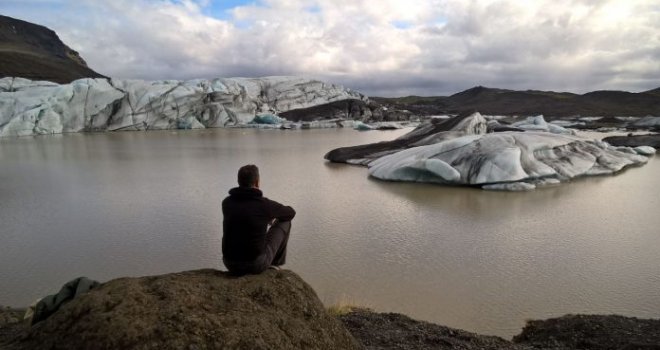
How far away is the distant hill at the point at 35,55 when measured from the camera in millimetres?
51344

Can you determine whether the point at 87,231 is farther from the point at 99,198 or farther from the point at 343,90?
the point at 343,90

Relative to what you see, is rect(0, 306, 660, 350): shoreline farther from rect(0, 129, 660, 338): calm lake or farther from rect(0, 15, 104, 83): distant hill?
rect(0, 15, 104, 83): distant hill

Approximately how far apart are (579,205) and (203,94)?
32362mm

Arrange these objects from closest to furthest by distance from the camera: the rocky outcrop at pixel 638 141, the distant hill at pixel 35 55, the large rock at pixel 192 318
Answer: the large rock at pixel 192 318 → the rocky outcrop at pixel 638 141 → the distant hill at pixel 35 55

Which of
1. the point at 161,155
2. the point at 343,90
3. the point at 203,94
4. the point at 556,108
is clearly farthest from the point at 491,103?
the point at 161,155

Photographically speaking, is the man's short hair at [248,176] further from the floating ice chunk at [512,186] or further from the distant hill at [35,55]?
the distant hill at [35,55]

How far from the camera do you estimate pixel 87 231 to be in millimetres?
7156

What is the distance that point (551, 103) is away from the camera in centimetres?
7500

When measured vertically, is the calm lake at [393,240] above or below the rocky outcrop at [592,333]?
below

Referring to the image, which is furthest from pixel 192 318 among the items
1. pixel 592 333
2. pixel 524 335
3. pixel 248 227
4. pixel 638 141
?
pixel 638 141

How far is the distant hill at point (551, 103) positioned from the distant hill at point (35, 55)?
135ft

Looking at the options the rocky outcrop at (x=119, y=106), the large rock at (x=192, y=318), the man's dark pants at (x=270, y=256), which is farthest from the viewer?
the rocky outcrop at (x=119, y=106)

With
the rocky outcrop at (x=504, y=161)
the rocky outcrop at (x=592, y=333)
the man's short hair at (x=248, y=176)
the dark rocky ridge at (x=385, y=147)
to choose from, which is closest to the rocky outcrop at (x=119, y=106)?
the dark rocky ridge at (x=385, y=147)

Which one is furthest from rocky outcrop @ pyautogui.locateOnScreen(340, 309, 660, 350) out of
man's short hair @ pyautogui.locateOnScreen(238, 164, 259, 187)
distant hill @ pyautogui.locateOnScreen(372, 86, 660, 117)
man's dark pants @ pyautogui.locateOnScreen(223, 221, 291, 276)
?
distant hill @ pyautogui.locateOnScreen(372, 86, 660, 117)
